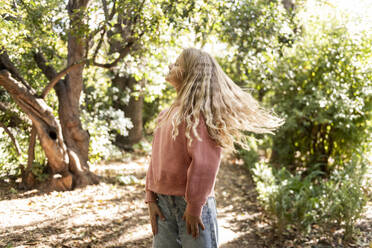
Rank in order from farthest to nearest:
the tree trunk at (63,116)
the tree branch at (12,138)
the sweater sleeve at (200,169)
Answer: the tree branch at (12,138)
the tree trunk at (63,116)
the sweater sleeve at (200,169)

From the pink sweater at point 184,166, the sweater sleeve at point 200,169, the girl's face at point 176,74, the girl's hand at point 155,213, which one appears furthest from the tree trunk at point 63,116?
the sweater sleeve at point 200,169

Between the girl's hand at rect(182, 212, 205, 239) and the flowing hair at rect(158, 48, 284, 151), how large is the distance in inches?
17.0

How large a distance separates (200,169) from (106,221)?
124 inches

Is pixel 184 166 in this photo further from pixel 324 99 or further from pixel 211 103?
pixel 324 99

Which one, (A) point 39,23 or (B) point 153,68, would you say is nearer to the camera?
(A) point 39,23

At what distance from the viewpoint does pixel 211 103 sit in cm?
172

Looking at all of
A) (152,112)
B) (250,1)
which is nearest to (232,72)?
(152,112)

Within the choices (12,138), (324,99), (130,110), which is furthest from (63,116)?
(324,99)

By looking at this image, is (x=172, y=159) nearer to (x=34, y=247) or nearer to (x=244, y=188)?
(x=34, y=247)

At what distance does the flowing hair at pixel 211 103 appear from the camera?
1.66 metres

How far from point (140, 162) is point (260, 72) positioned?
13.7ft

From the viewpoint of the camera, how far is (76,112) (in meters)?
5.19

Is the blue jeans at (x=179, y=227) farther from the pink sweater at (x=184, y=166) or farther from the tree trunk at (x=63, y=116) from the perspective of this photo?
the tree trunk at (x=63, y=116)

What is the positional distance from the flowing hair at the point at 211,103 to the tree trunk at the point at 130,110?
6.36 metres
